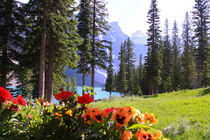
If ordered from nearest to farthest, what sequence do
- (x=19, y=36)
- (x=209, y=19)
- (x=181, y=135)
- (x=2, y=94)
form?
(x=2, y=94)
(x=181, y=135)
(x=19, y=36)
(x=209, y=19)

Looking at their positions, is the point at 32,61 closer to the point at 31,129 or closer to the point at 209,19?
the point at 31,129

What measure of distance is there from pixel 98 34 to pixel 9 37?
898 cm

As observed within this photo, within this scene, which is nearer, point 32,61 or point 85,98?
point 85,98

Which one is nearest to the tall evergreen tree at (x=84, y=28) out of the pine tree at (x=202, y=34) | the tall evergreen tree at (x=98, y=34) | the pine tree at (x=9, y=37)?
the tall evergreen tree at (x=98, y=34)

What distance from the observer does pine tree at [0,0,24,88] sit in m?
9.84

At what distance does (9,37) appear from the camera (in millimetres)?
10281

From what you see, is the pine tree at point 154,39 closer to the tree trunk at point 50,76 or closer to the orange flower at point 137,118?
the tree trunk at point 50,76

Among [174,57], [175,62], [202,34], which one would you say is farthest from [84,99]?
[174,57]

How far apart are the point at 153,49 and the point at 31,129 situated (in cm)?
2253

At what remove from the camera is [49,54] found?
33.2 feet

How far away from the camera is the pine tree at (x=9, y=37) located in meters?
9.84

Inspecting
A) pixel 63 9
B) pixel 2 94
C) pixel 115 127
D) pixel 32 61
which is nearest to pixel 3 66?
pixel 32 61

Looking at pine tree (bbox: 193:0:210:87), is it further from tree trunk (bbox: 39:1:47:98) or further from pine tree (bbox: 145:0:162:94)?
tree trunk (bbox: 39:1:47:98)

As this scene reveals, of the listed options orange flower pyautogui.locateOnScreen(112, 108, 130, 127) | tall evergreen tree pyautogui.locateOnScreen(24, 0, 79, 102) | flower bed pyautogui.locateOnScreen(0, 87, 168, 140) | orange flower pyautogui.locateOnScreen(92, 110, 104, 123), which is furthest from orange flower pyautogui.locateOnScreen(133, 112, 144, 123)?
tall evergreen tree pyautogui.locateOnScreen(24, 0, 79, 102)
